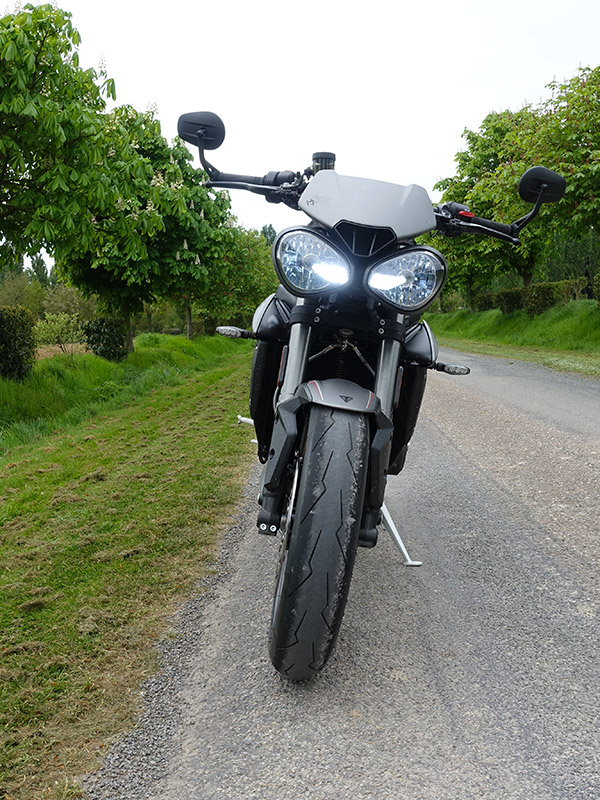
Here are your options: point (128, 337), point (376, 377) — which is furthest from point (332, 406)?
point (128, 337)

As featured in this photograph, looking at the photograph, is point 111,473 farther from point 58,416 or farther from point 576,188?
point 576,188

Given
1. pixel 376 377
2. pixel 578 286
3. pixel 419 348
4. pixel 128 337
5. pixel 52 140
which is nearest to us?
pixel 376 377

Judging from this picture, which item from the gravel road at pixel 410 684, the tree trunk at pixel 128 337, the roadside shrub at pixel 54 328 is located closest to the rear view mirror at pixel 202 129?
the gravel road at pixel 410 684

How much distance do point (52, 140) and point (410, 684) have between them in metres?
6.65

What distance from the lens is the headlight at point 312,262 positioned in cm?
238

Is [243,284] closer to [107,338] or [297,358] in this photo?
[107,338]

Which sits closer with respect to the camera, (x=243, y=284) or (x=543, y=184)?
(x=543, y=184)

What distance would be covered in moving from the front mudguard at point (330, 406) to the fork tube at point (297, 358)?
132 mm

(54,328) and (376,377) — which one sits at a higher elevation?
(376,377)

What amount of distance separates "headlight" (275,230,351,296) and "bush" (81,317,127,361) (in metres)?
13.9

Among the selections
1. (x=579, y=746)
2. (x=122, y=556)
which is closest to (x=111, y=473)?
(x=122, y=556)

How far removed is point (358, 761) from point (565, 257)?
3102 cm

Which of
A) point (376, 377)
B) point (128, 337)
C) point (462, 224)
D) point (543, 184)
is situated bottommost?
point (128, 337)

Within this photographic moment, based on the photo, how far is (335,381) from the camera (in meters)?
2.44
